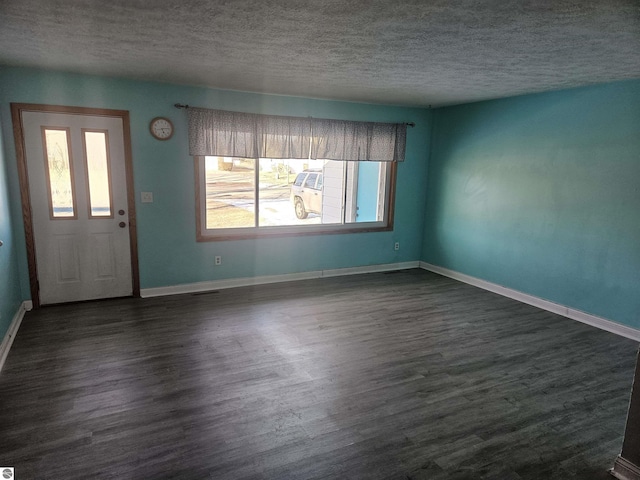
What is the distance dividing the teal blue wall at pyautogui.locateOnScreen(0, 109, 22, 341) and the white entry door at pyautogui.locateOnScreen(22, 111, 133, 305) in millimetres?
218

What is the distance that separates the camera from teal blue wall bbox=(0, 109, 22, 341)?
3.29 metres

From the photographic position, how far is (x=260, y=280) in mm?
5184

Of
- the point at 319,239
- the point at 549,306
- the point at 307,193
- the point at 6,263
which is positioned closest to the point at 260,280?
the point at 319,239

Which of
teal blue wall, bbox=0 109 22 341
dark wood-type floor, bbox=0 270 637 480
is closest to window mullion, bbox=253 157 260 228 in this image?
dark wood-type floor, bbox=0 270 637 480

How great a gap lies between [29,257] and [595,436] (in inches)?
194

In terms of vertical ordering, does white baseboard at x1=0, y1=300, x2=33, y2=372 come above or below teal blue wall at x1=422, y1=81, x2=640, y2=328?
below

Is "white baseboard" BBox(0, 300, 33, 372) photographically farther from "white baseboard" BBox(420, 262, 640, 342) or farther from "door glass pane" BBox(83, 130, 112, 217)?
"white baseboard" BBox(420, 262, 640, 342)

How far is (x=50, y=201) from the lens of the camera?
4.04 m

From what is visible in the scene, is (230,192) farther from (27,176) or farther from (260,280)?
(27,176)

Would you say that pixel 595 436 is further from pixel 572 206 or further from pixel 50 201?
pixel 50 201

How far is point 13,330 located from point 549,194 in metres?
5.40

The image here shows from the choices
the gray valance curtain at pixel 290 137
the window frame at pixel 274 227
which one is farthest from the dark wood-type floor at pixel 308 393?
the gray valance curtain at pixel 290 137

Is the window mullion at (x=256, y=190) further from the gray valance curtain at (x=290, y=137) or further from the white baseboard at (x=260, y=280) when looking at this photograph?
the white baseboard at (x=260, y=280)

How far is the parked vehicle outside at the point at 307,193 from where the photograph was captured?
17.7 feet
